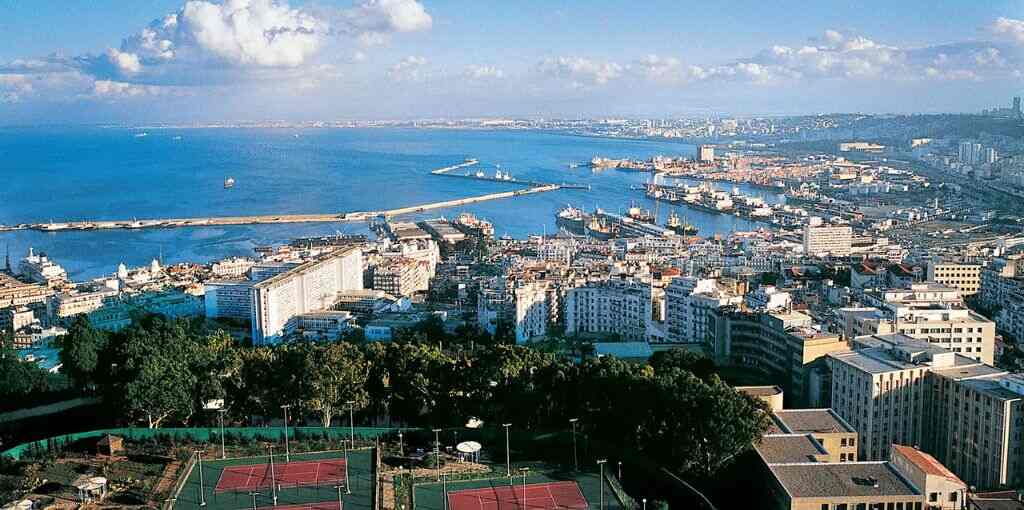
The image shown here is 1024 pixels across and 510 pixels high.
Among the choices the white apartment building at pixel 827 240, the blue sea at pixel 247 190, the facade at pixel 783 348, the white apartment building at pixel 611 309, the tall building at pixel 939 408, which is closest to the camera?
the tall building at pixel 939 408

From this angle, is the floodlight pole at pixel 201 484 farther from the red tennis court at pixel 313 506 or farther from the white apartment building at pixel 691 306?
the white apartment building at pixel 691 306

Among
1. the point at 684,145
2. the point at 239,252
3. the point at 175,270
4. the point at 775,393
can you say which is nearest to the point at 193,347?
the point at 775,393

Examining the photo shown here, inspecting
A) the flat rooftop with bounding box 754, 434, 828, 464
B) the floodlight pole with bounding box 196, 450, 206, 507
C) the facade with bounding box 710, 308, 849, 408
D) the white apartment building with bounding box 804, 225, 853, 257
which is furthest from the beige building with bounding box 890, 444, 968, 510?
the white apartment building with bounding box 804, 225, 853, 257

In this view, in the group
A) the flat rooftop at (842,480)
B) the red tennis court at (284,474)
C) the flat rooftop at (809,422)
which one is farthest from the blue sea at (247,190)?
the flat rooftop at (842,480)

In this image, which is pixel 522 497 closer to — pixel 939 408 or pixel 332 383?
pixel 332 383

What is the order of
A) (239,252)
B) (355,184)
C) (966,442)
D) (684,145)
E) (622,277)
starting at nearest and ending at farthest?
(966,442), (622,277), (239,252), (355,184), (684,145)

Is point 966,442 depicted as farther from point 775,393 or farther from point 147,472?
point 147,472
